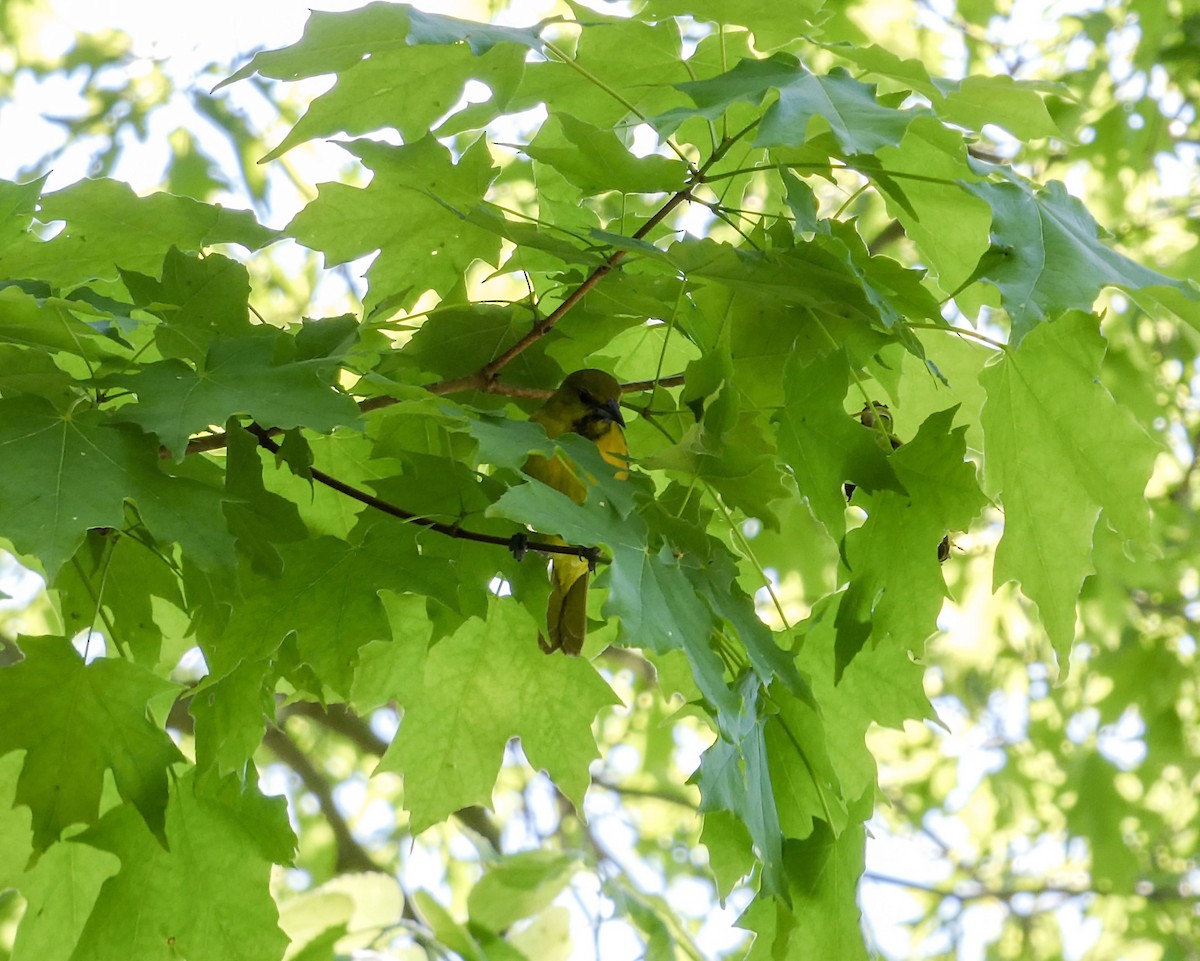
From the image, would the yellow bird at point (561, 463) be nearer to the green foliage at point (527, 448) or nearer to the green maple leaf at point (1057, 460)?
the green foliage at point (527, 448)

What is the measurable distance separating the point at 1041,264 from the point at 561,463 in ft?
3.11

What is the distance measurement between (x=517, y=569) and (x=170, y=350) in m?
0.48

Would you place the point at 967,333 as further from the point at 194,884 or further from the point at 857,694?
the point at 194,884

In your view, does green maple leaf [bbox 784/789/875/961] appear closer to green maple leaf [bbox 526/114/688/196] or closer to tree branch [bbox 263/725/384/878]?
green maple leaf [bbox 526/114/688/196]

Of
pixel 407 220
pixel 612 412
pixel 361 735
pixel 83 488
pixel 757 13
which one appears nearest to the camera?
pixel 83 488

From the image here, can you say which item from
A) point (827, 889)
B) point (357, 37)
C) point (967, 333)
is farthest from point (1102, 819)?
point (357, 37)

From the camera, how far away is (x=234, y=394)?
4.16 ft

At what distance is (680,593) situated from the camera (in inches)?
48.3

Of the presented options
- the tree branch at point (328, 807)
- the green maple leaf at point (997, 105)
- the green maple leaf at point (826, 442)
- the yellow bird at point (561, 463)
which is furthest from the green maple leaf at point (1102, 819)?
the green maple leaf at point (826, 442)

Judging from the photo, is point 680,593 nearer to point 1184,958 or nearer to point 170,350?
point 170,350

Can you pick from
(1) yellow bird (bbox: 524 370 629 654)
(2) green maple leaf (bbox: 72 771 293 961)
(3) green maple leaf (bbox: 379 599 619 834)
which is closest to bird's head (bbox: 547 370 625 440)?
(1) yellow bird (bbox: 524 370 629 654)

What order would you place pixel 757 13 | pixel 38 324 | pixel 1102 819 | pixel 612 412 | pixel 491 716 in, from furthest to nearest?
pixel 1102 819 → pixel 612 412 → pixel 491 716 → pixel 757 13 → pixel 38 324

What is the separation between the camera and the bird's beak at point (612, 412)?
1.99 meters

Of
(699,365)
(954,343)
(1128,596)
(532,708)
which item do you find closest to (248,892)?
(532,708)
